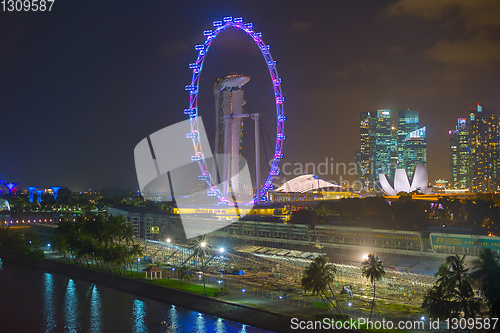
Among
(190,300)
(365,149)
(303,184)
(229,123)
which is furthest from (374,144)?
(190,300)

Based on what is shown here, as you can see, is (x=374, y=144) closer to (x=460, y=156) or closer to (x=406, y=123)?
(x=406, y=123)

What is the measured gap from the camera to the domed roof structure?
10119cm

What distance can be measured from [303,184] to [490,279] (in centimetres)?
8963

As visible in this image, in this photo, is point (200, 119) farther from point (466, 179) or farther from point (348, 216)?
point (466, 179)

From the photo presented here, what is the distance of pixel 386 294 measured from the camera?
19.1 metres

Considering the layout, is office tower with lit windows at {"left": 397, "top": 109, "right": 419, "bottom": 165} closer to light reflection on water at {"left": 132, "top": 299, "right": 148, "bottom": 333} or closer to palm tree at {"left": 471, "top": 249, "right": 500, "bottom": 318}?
light reflection on water at {"left": 132, "top": 299, "right": 148, "bottom": 333}

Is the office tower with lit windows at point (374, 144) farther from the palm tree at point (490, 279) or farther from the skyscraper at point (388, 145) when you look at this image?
the palm tree at point (490, 279)

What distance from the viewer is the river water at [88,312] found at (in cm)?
1869

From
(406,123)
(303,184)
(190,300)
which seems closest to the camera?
(190,300)

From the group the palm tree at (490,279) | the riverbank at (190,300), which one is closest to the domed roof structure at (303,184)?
the riverbank at (190,300)

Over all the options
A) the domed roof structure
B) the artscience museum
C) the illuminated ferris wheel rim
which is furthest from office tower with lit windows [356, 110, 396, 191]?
the illuminated ferris wheel rim

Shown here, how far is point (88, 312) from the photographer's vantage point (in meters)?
21.1

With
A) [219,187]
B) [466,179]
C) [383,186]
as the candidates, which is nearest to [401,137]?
[466,179]

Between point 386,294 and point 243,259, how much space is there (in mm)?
8891
